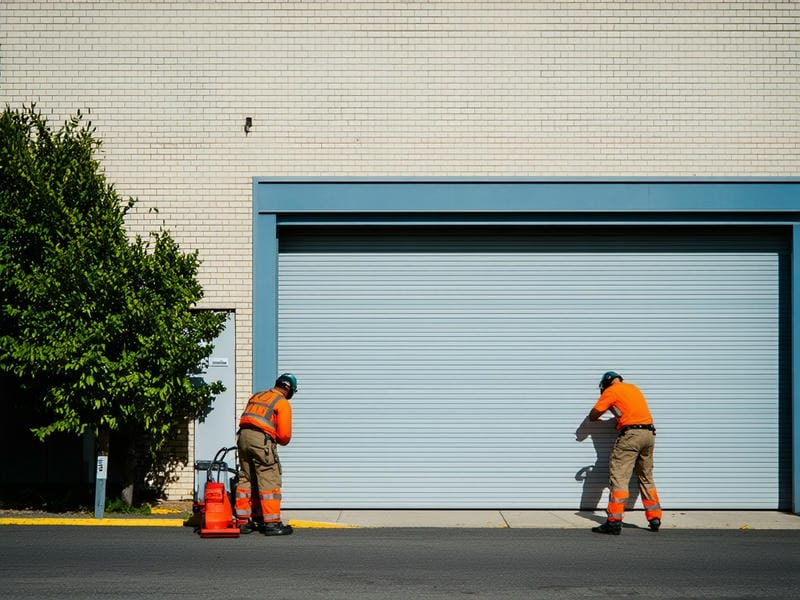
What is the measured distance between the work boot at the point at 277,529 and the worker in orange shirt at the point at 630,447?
367 cm

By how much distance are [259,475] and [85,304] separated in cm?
290

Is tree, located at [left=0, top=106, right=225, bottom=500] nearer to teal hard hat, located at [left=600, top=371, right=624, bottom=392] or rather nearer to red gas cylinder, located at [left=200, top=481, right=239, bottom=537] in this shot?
red gas cylinder, located at [left=200, top=481, right=239, bottom=537]

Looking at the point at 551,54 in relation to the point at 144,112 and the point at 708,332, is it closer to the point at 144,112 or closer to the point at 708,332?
the point at 708,332

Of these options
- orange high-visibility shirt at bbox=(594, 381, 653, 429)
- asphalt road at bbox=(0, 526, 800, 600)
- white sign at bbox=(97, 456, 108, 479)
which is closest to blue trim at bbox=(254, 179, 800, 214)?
orange high-visibility shirt at bbox=(594, 381, 653, 429)

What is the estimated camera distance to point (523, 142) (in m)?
13.4

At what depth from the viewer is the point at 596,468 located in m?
13.4

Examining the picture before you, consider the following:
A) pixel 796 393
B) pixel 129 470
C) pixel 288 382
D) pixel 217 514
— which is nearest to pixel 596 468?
pixel 796 393

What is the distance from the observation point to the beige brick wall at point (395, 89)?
1338 centimetres

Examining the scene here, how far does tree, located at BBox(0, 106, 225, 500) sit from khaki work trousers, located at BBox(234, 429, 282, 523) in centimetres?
137

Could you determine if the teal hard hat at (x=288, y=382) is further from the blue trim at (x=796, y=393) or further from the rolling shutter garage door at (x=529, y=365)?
the blue trim at (x=796, y=393)

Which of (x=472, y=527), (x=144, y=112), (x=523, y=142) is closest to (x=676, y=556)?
(x=472, y=527)

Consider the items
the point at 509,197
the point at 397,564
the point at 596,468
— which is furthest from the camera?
the point at 596,468

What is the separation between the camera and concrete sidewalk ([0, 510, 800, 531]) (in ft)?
38.6

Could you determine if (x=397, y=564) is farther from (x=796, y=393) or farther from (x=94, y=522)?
(x=796, y=393)
